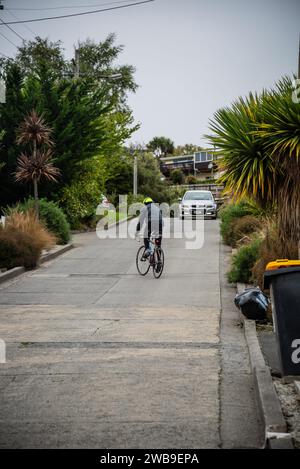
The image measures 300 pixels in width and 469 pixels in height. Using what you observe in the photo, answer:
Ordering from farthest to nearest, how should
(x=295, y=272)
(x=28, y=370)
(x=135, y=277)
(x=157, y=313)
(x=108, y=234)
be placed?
(x=108, y=234)
(x=135, y=277)
(x=157, y=313)
(x=28, y=370)
(x=295, y=272)

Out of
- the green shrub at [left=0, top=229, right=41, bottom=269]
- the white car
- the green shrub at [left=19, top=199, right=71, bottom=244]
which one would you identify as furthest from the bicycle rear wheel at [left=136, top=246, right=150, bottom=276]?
the white car

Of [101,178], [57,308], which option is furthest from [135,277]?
[101,178]

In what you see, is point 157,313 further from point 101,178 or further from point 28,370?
point 101,178

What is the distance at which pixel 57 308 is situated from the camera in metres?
12.8

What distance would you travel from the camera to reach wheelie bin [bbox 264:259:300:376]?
19.9 feet

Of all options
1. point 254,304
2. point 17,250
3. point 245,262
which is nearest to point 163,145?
point 17,250

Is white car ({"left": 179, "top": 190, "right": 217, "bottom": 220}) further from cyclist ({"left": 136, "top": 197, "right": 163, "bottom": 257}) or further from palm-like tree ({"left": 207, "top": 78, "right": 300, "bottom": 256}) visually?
palm-like tree ({"left": 207, "top": 78, "right": 300, "bottom": 256})

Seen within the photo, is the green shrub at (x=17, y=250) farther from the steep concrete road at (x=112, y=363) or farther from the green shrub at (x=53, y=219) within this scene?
the green shrub at (x=53, y=219)

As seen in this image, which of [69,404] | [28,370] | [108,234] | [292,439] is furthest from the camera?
[108,234]

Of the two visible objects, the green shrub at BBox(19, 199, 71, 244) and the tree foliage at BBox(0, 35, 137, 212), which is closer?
the green shrub at BBox(19, 199, 71, 244)

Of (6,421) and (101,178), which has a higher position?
(101,178)

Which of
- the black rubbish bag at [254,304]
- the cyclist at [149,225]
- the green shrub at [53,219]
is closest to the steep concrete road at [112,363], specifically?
the black rubbish bag at [254,304]

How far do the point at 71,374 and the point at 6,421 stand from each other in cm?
176

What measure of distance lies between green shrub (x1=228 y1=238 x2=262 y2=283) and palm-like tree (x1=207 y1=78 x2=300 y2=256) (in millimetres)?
1504
